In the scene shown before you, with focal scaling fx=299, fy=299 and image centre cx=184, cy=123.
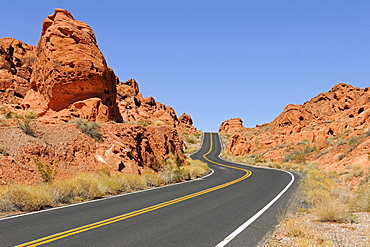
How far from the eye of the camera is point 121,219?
834cm

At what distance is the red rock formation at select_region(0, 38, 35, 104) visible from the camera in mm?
42781

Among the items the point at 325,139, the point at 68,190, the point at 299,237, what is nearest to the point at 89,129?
the point at 68,190

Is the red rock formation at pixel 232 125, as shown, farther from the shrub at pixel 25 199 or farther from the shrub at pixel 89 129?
the shrub at pixel 25 199

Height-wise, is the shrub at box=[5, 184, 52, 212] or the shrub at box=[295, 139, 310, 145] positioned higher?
the shrub at box=[295, 139, 310, 145]

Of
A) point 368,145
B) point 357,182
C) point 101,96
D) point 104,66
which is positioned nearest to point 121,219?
point 357,182

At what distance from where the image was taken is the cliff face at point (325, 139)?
27278 millimetres

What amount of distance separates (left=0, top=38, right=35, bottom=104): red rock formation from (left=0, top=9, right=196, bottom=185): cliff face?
56.2 ft

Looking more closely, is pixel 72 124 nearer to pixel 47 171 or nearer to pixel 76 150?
pixel 76 150

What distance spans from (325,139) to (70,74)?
109 ft

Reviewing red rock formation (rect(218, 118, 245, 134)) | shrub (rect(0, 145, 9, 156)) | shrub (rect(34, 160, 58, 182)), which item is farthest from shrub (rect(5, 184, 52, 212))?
red rock formation (rect(218, 118, 245, 134))

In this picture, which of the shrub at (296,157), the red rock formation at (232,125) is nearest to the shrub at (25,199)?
the shrub at (296,157)

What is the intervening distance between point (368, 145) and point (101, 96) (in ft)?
73.8

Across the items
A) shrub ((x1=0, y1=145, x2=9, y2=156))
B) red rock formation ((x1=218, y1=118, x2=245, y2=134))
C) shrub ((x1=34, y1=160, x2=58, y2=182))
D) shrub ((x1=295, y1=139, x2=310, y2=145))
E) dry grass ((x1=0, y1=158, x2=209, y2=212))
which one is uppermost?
red rock formation ((x1=218, y1=118, x2=245, y2=134))

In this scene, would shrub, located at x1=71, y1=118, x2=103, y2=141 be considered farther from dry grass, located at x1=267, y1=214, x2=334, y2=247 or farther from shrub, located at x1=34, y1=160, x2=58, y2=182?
dry grass, located at x1=267, y1=214, x2=334, y2=247
